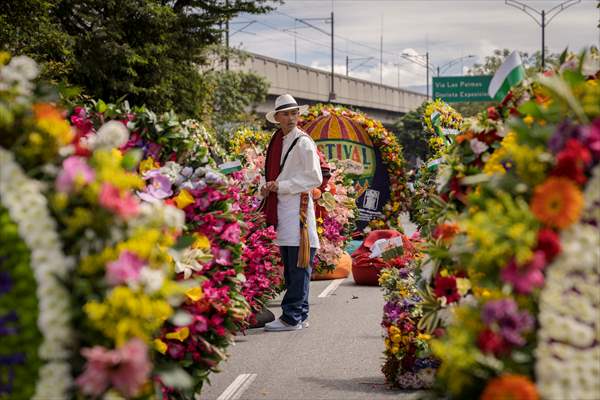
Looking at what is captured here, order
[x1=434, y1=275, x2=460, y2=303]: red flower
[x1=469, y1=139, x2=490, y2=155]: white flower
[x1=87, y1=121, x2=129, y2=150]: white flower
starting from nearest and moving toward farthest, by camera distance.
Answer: [x1=87, y1=121, x2=129, y2=150]: white flower < [x1=434, y1=275, x2=460, y2=303]: red flower < [x1=469, y1=139, x2=490, y2=155]: white flower

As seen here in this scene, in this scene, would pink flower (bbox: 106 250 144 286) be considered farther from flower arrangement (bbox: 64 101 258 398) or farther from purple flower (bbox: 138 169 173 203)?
purple flower (bbox: 138 169 173 203)

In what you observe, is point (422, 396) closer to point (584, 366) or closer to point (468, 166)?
point (584, 366)

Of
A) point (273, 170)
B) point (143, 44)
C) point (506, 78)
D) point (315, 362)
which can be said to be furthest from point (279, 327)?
point (143, 44)

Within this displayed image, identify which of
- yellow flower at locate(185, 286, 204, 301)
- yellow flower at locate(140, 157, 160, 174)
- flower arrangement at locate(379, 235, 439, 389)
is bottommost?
flower arrangement at locate(379, 235, 439, 389)

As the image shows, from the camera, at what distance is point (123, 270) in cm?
368

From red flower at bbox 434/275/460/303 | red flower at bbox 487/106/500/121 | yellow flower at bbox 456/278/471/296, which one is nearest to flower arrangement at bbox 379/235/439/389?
red flower at bbox 487/106/500/121

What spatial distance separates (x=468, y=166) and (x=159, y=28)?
1303 inches

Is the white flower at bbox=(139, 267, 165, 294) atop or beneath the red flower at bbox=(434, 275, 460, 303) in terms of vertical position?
atop

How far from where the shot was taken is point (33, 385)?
3824 millimetres

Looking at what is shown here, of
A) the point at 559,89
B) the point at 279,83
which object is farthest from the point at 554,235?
the point at 279,83

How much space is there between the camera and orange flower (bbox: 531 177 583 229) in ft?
12.0

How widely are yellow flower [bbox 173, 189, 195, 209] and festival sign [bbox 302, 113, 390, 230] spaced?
1053 centimetres

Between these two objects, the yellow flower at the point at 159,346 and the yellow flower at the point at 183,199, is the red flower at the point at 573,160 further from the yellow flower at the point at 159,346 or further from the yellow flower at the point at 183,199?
the yellow flower at the point at 183,199

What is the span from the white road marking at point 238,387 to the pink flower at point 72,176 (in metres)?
3.53
